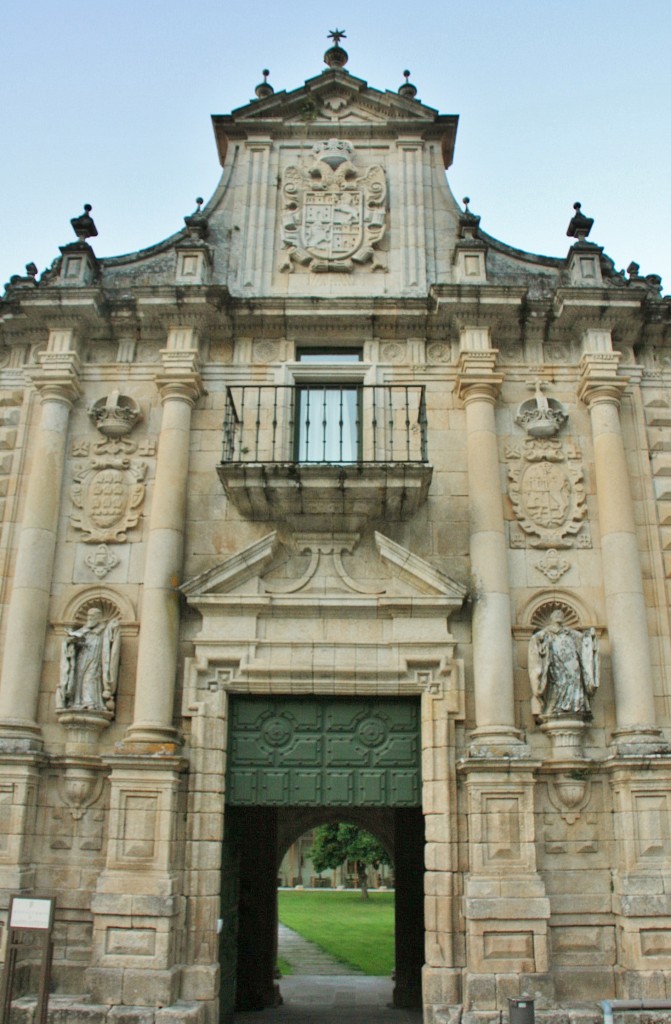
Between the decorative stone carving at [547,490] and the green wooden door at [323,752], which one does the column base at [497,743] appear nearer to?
the green wooden door at [323,752]

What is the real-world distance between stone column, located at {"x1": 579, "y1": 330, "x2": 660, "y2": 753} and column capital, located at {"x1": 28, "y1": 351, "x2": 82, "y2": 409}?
22.0ft

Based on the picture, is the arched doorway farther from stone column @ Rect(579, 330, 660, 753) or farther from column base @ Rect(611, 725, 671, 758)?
stone column @ Rect(579, 330, 660, 753)

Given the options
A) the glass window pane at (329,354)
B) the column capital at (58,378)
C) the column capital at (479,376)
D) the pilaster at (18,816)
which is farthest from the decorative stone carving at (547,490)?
the pilaster at (18,816)

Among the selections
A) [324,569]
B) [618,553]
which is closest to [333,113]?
[324,569]

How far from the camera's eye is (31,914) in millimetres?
8008

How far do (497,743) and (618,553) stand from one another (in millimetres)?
2758

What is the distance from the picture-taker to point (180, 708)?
1015 centimetres

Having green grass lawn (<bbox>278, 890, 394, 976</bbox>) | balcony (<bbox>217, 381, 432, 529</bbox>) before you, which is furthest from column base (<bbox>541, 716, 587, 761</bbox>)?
green grass lawn (<bbox>278, 890, 394, 976</bbox>)

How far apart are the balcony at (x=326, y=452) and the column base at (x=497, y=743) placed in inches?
111

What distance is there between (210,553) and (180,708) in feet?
6.33

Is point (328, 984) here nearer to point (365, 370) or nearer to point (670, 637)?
point (670, 637)

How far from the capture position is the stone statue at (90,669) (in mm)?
9961

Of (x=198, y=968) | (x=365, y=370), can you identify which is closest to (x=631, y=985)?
(x=198, y=968)

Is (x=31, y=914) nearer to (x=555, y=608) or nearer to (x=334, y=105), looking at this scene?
(x=555, y=608)
